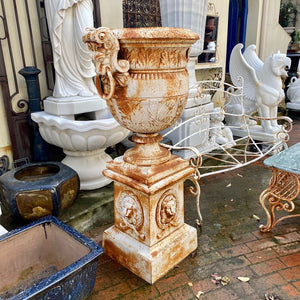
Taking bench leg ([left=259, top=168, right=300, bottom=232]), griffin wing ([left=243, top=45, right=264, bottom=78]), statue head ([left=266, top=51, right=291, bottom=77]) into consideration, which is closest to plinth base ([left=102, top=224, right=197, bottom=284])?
bench leg ([left=259, top=168, right=300, bottom=232])

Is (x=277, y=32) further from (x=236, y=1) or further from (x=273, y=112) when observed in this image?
(x=273, y=112)

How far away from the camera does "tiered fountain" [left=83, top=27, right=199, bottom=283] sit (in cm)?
159

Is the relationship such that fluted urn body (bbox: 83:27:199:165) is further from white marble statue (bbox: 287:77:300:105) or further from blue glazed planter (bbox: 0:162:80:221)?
white marble statue (bbox: 287:77:300:105)

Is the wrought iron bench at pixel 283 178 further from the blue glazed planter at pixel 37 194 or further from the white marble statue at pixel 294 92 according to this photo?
the white marble statue at pixel 294 92

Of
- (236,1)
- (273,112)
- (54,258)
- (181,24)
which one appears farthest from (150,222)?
(236,1)

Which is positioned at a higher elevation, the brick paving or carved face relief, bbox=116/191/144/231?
carved face relief, bbox=116/191/144/231

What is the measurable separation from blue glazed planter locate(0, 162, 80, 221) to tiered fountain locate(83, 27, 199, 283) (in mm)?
547

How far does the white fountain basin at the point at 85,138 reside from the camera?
2.81m

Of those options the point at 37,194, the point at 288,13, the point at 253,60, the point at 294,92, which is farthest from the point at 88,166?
the point at 288,13

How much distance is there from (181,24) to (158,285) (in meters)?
3.07

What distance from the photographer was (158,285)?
1964 millimetres

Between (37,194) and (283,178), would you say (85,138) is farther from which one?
(283,178)

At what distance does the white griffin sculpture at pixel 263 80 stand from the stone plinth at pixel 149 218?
2.76 m

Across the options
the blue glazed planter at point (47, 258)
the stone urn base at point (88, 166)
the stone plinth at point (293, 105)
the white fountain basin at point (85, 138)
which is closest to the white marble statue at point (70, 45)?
the white fountain basin at point (85, 138)
